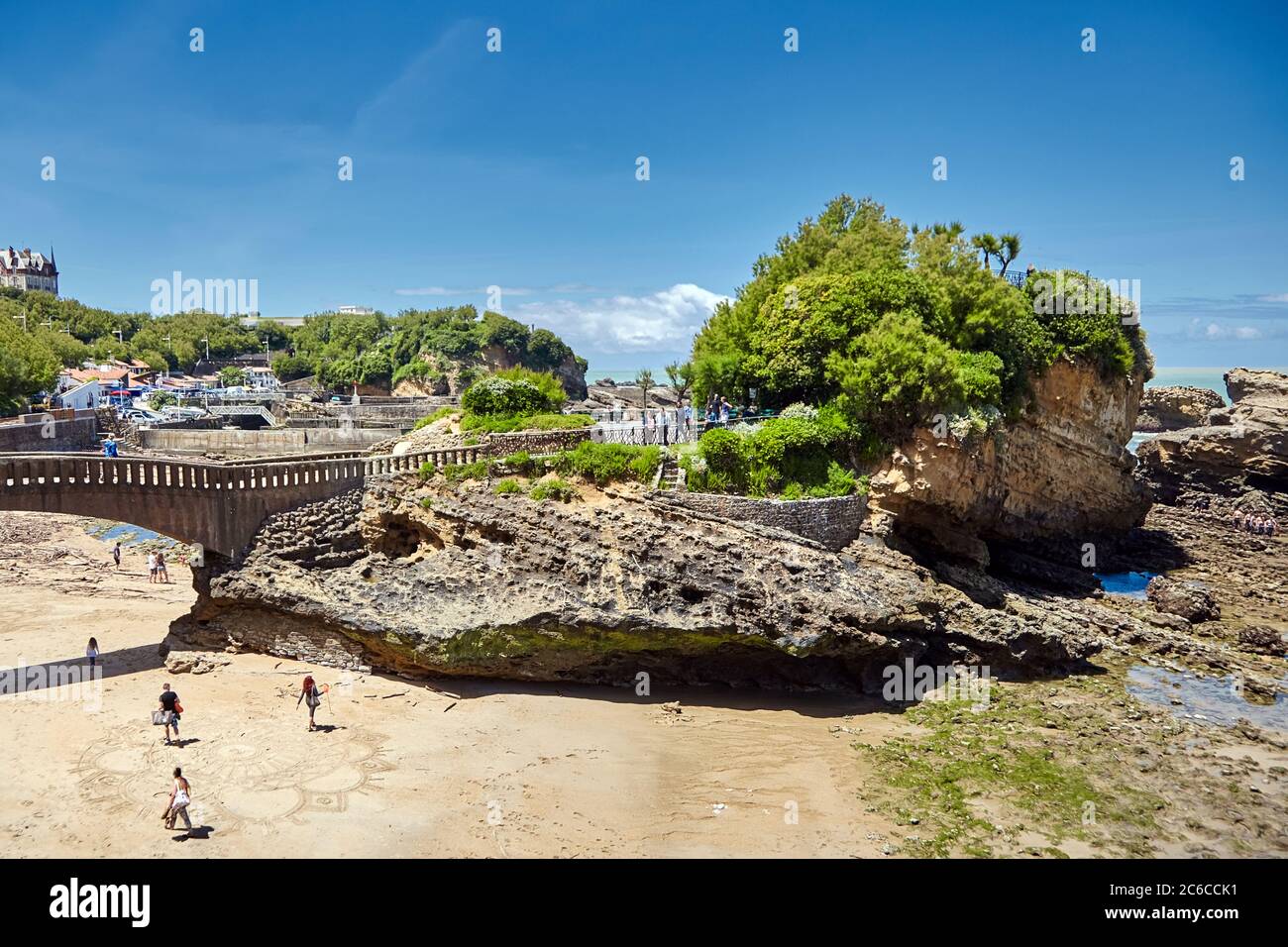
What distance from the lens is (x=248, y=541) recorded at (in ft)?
69.9

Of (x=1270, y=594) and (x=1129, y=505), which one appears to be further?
(x=1129, y=505)

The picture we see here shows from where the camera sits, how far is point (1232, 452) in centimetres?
4209

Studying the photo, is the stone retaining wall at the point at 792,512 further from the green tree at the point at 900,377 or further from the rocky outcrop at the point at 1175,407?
Result: the rocky outcrop at the point at 1175,407

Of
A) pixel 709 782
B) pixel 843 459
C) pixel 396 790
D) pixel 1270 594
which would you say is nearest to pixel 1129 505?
pixel 1270 594

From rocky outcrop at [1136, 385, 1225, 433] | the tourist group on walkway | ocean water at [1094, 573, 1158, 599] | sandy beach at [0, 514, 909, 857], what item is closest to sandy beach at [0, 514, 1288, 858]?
sandy beach at [0, 514, 909, 857]

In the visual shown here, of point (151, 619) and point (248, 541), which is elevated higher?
point (248, 541)

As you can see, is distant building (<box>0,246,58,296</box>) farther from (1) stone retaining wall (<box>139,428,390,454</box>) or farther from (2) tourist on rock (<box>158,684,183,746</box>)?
(2) tourist on rock (<box>158,684,183,746</box>)

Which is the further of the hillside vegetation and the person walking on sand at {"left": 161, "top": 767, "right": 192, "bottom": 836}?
the hillside vegetation

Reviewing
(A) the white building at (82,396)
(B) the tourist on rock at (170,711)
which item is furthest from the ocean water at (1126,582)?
(A) the white building at (82,396)

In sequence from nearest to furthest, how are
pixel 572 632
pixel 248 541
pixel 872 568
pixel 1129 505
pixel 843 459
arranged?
pixel 572 632
pixel 248 541
pixel 872 568
pixel 843 459
pixel 1129 505

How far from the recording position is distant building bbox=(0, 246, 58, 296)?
11375cm

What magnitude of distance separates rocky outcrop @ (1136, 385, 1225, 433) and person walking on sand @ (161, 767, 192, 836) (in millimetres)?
68928
